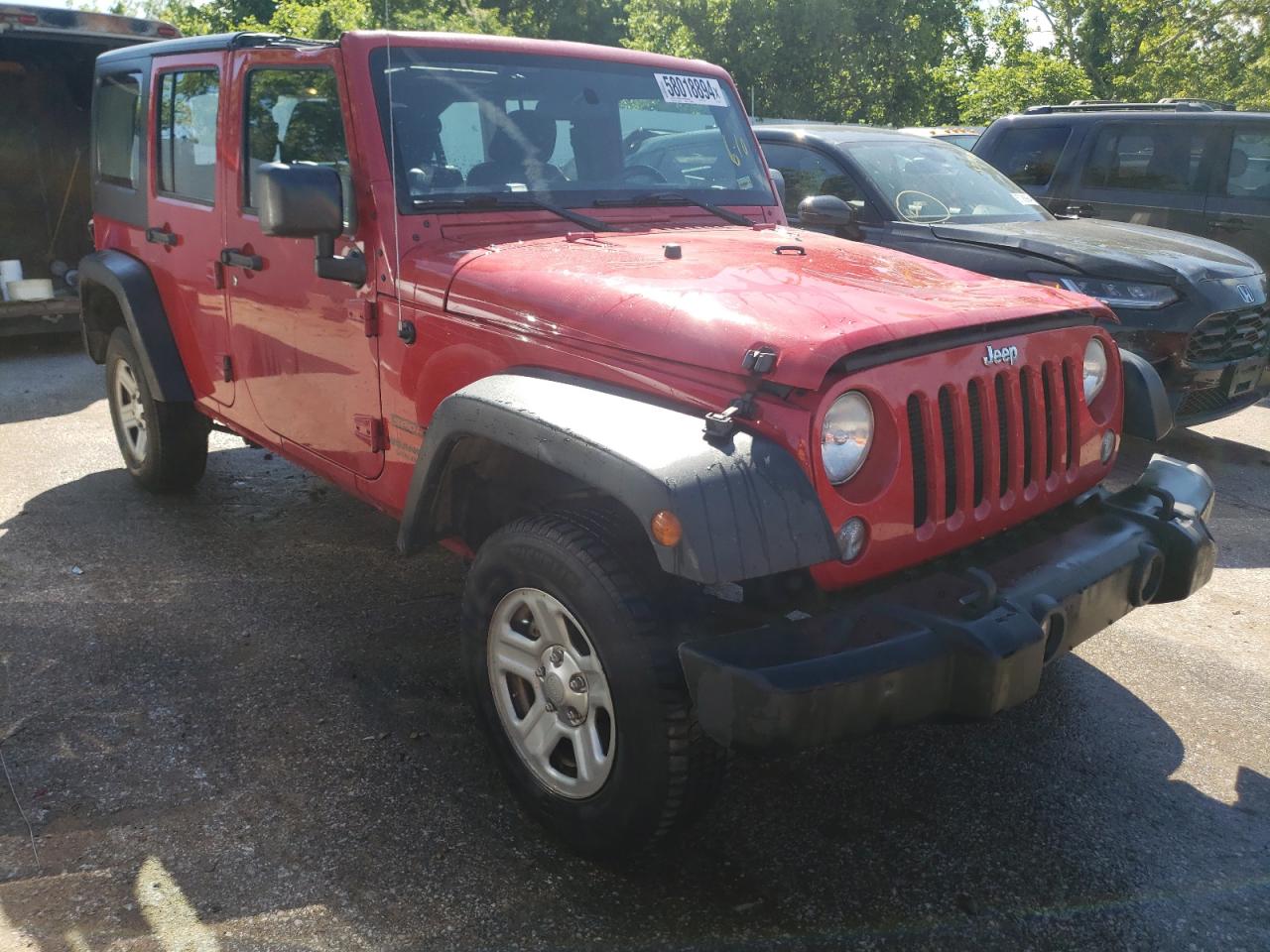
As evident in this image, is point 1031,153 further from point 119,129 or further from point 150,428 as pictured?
point 150,428

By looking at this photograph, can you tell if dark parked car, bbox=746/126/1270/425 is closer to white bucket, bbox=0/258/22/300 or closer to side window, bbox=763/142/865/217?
side window, bbox=763/142/865/217

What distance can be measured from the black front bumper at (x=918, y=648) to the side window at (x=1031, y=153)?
6.51 meters

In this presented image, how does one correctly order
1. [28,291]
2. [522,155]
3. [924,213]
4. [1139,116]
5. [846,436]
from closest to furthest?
[846,436] → [522,155] → [924,213] → [1139,116] → [28,291]

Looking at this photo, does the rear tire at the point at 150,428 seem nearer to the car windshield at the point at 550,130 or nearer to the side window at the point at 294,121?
the side window at the point at 294,121

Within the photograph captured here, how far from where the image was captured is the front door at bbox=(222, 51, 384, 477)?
11.6ft

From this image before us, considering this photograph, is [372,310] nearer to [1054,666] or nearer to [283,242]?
[283,242]

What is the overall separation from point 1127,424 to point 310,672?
8.93ft

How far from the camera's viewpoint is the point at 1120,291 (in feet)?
20.3

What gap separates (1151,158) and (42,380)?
834 cm

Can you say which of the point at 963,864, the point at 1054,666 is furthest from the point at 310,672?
the point at 1054,666

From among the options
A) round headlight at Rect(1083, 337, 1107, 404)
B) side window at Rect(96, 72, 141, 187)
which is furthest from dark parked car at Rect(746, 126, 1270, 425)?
side window at Rect(96, 72, 141, 187)

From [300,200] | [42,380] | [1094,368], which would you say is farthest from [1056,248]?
[42,380]

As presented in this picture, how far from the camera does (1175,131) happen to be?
8.09 meters

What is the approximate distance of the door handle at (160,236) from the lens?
4645 millimetres
